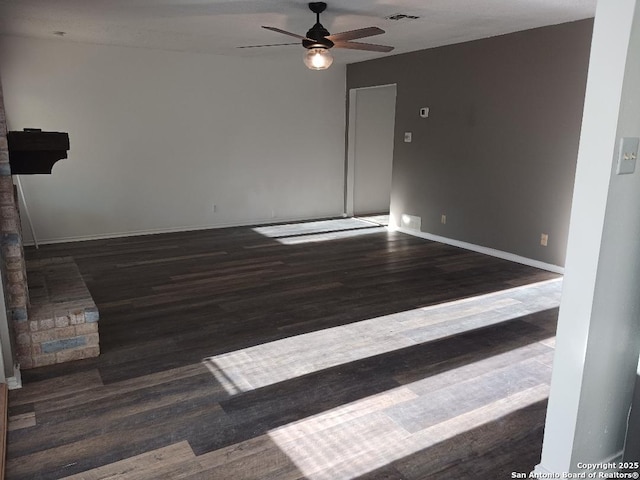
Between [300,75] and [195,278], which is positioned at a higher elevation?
[300,75]

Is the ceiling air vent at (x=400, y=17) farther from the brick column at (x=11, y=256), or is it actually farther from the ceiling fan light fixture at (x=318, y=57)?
the brick column at (x=11, y=256)

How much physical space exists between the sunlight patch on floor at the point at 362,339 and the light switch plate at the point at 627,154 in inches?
72.6

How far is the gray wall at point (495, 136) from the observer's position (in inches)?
183

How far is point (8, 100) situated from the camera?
5.29 m

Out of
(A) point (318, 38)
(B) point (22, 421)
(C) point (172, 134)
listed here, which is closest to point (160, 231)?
(C) point (172, 134)

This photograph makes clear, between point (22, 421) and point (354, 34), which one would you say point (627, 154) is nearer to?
point (22, 421)

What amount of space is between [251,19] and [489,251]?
140 inches

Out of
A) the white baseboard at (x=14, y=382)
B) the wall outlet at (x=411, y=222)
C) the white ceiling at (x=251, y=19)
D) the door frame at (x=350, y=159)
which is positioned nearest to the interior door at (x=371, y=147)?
the door frame at (x=350, y=159)

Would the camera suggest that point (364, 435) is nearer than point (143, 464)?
No

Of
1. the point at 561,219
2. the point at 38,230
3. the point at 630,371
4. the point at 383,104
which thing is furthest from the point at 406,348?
the point at 383,104

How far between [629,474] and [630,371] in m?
0.38

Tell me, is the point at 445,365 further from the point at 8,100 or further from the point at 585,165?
the point at 8,100

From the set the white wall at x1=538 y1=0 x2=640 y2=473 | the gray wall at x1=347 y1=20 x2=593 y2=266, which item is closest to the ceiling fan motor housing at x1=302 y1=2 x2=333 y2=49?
the gray wall at x1=347 y1=20 x2=593 y2=266

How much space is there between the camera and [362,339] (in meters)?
3.18
